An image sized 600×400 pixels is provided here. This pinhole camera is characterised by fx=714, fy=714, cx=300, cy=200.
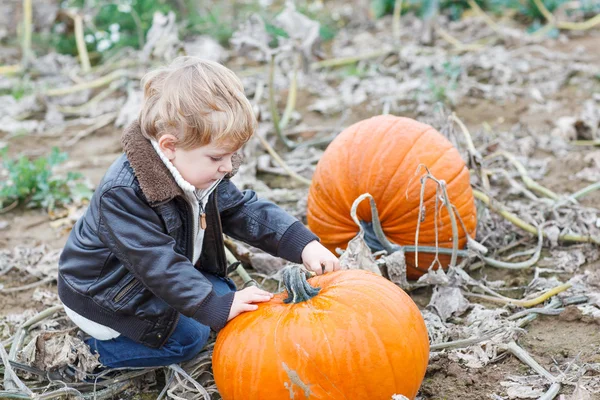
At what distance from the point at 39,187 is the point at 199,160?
2619mm

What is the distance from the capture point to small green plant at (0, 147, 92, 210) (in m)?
4.68

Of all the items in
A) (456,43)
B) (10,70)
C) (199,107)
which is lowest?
(10,70)

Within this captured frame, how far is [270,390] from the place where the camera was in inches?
93.6

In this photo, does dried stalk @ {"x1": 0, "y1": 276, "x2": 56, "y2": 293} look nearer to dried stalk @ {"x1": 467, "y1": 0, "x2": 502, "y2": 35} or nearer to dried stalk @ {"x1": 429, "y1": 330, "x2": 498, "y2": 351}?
dried stalk @ {"x1": 429, "y1": 330, "x2": 498, "y2": 351}

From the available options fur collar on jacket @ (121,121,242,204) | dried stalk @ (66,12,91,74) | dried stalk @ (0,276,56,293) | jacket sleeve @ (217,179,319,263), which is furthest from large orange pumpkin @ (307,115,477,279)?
dried stalk @ (66,12,91,74)

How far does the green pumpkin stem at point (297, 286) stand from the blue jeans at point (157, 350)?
20.2 inches

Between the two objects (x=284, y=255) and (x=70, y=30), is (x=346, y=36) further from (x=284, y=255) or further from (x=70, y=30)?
(x=284, y=255)

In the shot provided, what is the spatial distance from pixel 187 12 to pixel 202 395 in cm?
673

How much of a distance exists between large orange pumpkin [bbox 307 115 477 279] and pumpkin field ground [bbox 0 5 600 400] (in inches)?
10.3

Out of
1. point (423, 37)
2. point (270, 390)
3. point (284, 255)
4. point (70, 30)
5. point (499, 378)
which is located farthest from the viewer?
point (70, 30)

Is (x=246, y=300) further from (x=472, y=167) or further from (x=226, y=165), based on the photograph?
(x=472, y=167)

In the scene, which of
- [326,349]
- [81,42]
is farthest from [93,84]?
[326,349]

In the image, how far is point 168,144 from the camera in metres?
2.52

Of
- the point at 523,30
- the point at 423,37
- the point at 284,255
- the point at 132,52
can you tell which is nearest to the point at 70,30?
the point at 132,52
